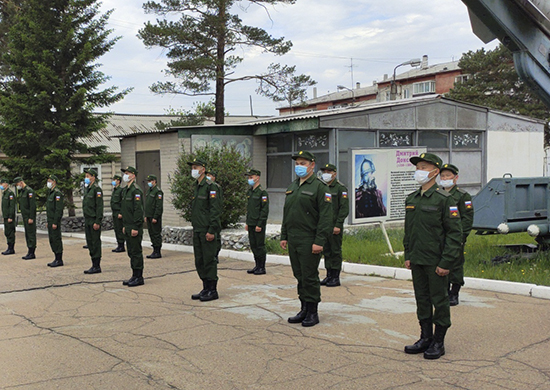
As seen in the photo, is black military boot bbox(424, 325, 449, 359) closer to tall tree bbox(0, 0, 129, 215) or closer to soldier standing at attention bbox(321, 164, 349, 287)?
soldier standing at attention bbox(321, 164, 349, 287)

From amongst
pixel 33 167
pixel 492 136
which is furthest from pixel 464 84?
pixel 33 167

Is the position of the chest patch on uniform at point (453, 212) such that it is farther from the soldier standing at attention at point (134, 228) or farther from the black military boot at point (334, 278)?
the soldier standing at attention at point (134, 228)

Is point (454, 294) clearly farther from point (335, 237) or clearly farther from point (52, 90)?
point (52, 90)

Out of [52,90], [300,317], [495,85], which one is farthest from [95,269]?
[495,85]

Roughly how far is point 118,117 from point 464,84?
25.3 metres

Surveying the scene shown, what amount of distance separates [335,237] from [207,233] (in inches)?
93.7

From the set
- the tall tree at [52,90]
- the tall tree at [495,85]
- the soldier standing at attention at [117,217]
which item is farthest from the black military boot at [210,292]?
the tall tree at [495,85]

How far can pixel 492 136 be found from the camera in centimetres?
1928

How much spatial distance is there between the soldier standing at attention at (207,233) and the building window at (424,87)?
168 ft

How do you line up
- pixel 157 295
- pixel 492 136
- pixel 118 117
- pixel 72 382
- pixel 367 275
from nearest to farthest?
pixel 72 382 < pixel 157 295 < pixel 367 275 < pixel 492 136 < pixel 118 117

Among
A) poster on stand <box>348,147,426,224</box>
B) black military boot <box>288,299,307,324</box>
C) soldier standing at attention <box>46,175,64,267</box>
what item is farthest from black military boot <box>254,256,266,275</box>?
soldier standing at attention <box>46,175,64,267</box>

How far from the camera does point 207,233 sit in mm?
8078

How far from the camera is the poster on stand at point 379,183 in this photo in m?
11.3

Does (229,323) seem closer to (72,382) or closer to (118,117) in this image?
(72,382)
